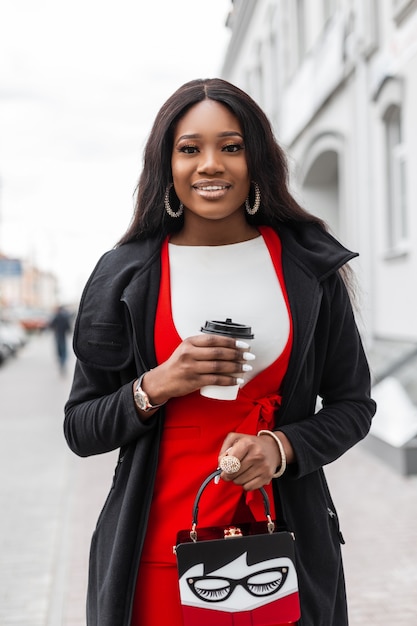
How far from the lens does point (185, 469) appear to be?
1544 millimetres

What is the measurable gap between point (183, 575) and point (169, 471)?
24 cm

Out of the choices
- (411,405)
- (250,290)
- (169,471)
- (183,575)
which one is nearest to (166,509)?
(169,471)

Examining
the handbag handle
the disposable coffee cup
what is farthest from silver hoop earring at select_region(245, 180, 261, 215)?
the handbag handle

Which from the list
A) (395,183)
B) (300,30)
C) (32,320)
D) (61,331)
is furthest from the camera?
(32,320)

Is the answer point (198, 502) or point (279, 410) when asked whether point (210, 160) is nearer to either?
point (279, 410)

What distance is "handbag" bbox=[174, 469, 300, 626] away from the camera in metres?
1.38

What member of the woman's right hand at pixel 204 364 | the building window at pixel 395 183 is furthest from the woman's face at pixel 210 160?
the building window at pixel 395 183

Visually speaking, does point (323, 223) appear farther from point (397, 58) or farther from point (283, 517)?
point (397, 58)

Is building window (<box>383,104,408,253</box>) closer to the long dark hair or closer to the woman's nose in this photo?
the long dark hair

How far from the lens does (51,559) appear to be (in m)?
5.02

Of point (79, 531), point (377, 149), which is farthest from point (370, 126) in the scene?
point (79, 531)

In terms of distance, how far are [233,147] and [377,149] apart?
9.94 m

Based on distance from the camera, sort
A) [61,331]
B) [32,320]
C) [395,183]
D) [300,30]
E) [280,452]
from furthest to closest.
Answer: [32,320] < [61,331] < [300,30] < [395,183] < [280,452]

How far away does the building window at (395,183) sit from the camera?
1050cm
